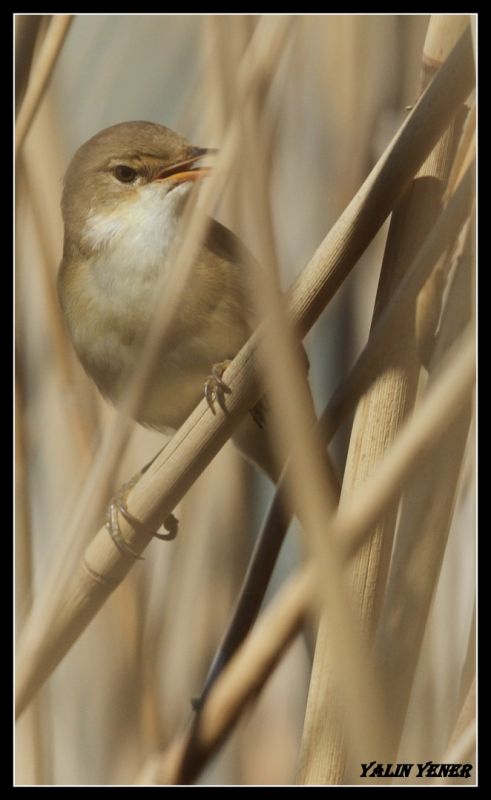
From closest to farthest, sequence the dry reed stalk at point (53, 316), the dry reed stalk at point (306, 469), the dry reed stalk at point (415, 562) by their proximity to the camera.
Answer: the dry reed stalk at point (306, 469)
the dry reed stalk at point (415, 562)
the dry reed stalk at point (53, 316)

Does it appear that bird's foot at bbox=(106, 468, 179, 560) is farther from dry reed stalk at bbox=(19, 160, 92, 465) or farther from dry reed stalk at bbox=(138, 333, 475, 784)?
dry reed stalk at bbox=(138, 333, 475, 784)

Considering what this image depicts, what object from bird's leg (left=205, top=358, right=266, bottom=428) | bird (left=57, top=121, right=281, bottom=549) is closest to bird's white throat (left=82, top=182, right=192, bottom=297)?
bird (left=57, top=121, right=281, bottom=549)

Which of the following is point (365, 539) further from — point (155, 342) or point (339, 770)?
point (155, 342)

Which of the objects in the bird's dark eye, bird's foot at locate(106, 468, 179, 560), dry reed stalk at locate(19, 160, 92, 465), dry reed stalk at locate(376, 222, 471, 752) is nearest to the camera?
dry reed stalk at locate(376, 222, 471, 752)

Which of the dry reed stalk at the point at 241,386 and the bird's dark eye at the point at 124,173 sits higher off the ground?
the bird's dark eye at the point at 124,173

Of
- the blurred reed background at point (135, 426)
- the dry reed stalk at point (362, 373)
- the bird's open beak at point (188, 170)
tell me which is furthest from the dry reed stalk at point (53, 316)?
the dry reed stalk at point (362, 373)

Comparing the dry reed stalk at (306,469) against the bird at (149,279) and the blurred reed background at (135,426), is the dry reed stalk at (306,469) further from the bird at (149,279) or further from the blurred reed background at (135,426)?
the bird at (149,279)
